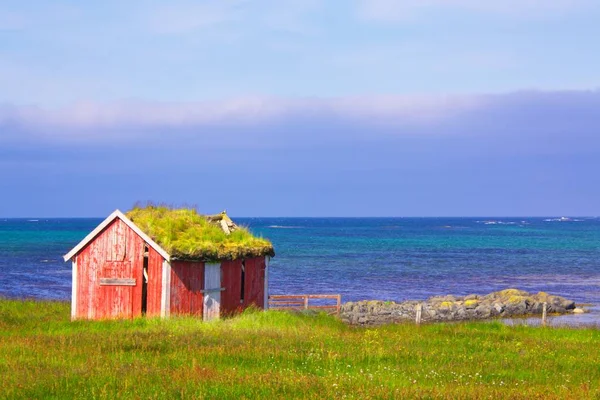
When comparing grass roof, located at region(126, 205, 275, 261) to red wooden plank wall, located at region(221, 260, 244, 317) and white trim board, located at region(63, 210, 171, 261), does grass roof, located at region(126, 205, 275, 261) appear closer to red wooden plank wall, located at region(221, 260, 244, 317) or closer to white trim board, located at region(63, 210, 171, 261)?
white trim board, located at region(63, 210, 171, 261)

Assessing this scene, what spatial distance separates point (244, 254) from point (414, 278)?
43.3m

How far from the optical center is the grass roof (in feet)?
87.8

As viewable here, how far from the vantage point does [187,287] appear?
2695 centimetres

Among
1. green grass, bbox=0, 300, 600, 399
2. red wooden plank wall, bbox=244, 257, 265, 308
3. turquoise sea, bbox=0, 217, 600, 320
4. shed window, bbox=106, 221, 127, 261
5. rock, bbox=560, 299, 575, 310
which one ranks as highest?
shed window, bbox=106, 221, 127, 261

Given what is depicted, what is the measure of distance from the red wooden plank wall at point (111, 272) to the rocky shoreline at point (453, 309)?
15.5 m

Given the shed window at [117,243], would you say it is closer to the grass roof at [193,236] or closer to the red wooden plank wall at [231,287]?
the grass roof at [193,236]

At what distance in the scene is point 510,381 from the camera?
16.9m

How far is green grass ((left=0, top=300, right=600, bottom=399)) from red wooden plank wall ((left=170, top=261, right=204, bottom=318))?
0.72 m

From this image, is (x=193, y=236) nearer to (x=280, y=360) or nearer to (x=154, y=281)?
(x=154, y=281)

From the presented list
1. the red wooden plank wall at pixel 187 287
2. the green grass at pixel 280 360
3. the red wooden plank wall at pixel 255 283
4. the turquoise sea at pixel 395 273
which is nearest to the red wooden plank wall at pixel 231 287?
the red wooden plank wall at pixel 255 283

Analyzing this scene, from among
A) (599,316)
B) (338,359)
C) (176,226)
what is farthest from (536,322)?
(338,359)

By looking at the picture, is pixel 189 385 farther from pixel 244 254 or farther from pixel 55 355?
pixel 244 254

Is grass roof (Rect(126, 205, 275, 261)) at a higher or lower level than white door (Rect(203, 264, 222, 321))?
higher

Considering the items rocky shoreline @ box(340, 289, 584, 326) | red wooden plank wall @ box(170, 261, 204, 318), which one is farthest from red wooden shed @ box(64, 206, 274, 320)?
rocky shoreline @ box(340, 289, 584, 326)
